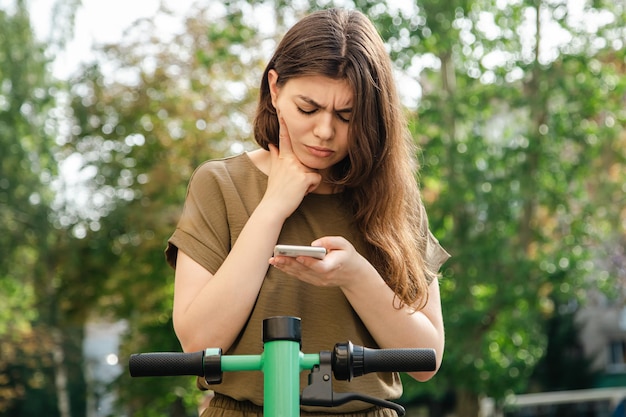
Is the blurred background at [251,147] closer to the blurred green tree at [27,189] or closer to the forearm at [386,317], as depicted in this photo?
the blurred green tree at [27,189]

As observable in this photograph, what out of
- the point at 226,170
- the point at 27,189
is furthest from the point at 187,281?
the point at 27,189

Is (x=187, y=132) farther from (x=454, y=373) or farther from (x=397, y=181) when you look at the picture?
(x=397, y=181)

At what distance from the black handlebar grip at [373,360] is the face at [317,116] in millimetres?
641

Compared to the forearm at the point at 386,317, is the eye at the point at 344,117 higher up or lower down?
higher up

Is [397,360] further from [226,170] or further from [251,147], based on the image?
[251,147]

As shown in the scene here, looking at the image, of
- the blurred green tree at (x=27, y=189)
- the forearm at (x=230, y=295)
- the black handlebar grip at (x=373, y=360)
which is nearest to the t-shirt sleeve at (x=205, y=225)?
the forearm at (x=230, y=295)

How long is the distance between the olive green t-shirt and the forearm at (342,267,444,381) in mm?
89

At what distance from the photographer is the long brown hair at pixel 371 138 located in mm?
2232

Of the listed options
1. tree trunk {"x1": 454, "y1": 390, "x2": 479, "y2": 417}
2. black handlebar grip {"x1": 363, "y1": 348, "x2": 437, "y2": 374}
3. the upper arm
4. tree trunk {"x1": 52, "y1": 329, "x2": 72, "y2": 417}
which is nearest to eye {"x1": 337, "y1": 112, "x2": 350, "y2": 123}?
the upper arm

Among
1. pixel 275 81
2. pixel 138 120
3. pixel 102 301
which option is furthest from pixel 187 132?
pixel 275 81

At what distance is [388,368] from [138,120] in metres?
16.3

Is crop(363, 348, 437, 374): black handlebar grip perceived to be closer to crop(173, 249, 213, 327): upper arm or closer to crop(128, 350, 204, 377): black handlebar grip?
crop(128, 350, 204, 377): black handlebar grip

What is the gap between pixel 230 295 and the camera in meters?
2.09

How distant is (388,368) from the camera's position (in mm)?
1729
